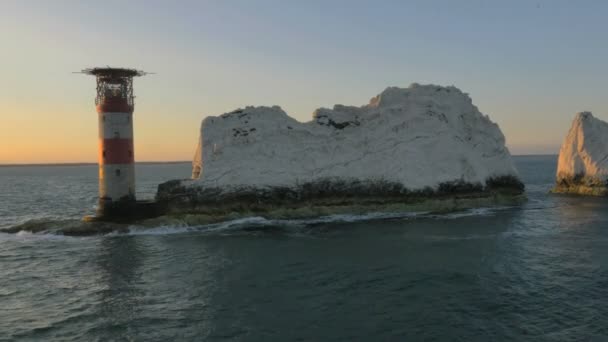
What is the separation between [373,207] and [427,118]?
12.4m

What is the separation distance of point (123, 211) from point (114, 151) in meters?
5.13

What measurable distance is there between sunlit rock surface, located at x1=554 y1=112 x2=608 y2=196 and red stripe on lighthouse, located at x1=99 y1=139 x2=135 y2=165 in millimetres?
55347

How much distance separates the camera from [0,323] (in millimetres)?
17469

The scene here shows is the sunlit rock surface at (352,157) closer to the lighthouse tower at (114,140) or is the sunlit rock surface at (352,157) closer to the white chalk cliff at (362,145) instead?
the white chalk cliff at (362,145)

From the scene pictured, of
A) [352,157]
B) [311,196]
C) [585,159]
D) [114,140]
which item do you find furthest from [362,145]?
[585,159]

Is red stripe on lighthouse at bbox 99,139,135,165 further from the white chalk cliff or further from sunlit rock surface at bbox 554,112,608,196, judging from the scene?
sunlit rock surface at bbox 554,112,608,196

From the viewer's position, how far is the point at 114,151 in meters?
39.2

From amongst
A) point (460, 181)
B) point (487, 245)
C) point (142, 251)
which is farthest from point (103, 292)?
point (460, 181)

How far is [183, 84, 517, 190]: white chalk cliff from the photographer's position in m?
44.9

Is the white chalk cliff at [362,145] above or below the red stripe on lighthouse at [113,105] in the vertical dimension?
below

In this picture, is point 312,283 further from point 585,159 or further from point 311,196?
point 585,159

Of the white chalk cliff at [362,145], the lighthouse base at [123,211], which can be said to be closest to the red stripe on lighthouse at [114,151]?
the lighthouse base at [123,211]

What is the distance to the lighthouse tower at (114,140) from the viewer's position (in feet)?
128

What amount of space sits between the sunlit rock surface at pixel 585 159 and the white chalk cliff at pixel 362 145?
15.7 m
